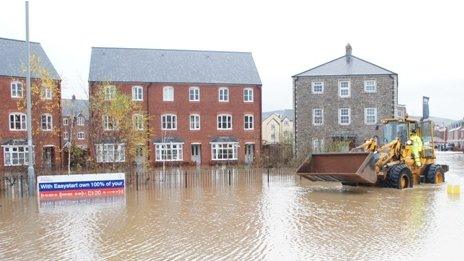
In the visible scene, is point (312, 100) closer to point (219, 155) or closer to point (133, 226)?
point (219, 155)

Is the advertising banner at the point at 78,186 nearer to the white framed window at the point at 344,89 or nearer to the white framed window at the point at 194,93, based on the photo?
the white framed window at the point at 194,93

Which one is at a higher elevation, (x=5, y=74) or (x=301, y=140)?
(x=5, y=74)

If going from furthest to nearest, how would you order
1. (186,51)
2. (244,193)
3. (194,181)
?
(186,51) → (194,181) → (244,193)

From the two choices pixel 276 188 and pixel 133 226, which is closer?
pixel 133 226

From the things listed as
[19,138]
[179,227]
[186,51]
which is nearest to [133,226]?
[179,227]

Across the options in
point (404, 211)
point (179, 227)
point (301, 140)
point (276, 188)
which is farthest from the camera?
point (301, 140)

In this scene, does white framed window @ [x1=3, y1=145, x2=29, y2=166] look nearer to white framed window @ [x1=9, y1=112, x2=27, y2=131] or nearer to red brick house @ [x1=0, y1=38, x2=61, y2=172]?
red brick house @ [x1=0, y1=38, x2=61, y2=172]

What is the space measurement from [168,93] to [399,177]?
27.9 metres

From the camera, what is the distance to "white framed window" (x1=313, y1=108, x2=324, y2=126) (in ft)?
144

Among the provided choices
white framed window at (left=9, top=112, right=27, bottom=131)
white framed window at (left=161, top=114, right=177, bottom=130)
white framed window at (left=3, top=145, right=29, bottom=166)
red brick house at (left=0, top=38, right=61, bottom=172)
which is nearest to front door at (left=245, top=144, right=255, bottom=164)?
white framed window at (left=161, top=114, right=177, bottom=130)

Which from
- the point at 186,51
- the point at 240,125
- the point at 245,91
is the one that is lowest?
the point at 240,125

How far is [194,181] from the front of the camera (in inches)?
1000

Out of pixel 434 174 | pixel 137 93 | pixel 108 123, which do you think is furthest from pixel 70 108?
pixel 434 174

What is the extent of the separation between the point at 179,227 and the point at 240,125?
3414 cm
